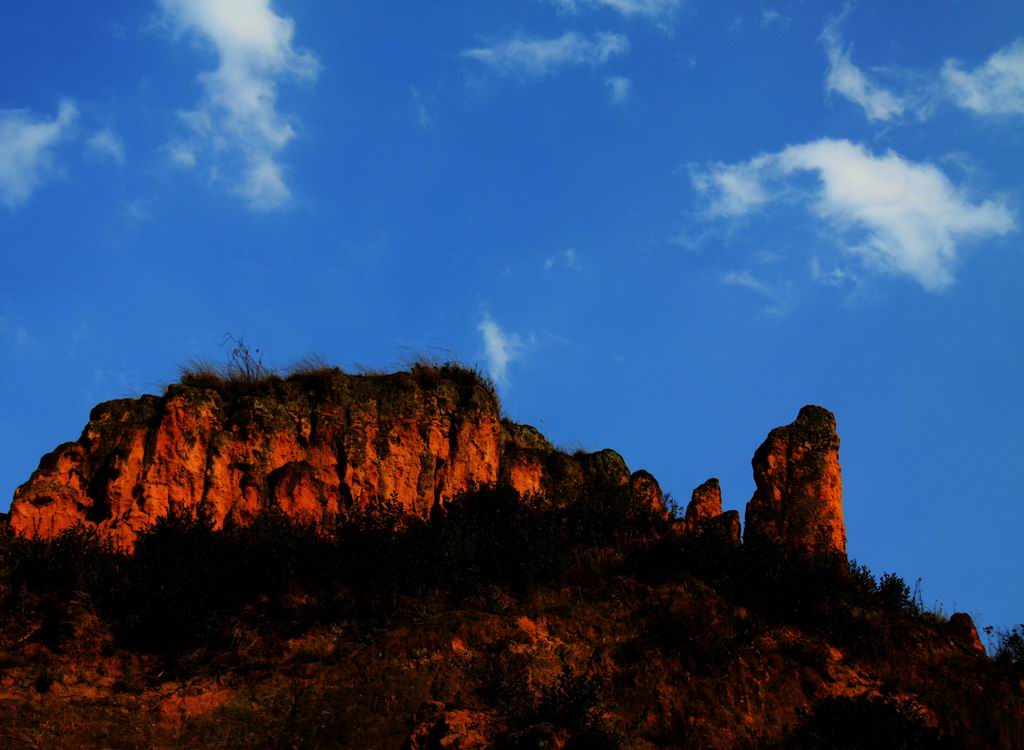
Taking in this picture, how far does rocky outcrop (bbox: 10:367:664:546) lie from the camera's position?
20625 millimetres

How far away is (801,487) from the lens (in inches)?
890

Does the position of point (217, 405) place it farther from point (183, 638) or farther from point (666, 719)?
point (666, 719)

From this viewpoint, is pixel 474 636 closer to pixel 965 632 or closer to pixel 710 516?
pixel 710 516

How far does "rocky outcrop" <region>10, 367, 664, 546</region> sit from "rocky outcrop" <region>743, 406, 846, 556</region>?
2207 millimetres

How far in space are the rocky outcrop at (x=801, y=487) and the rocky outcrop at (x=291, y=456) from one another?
221 centimetres

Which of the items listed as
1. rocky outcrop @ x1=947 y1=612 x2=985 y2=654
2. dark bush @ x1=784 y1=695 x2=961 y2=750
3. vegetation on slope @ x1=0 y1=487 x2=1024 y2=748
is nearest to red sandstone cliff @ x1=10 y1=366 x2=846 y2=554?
vegetation on slope @ x1=0 y1=487 x2=1024 y2=748

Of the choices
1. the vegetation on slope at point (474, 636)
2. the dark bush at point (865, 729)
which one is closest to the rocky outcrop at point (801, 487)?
the vegetation on slope at point (474, 636)

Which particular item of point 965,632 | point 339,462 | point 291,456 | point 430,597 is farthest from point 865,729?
point 291,456

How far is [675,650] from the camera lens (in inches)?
724

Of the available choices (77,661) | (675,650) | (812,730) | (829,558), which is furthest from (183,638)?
(829,558)

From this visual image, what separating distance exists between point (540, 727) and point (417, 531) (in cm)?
672

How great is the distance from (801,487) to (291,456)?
31.0ft

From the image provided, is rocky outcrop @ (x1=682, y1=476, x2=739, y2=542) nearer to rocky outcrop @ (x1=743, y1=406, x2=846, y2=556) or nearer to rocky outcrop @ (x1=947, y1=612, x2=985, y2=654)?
rocky outcrop @ (x1=743, y1=406, x2=846, y2=556)

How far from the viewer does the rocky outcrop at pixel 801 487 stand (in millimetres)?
22031
